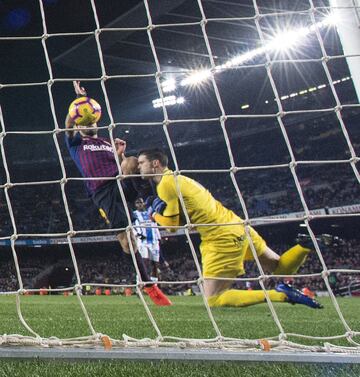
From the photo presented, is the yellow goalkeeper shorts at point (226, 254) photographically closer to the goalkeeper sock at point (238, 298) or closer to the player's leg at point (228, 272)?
the player's leg at point (228, 272)

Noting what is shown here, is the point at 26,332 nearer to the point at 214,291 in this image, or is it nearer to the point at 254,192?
the point at 214,291

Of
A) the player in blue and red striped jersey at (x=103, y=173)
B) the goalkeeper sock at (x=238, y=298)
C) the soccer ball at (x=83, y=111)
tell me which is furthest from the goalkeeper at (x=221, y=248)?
the soccer ball at (x=83, y=111)

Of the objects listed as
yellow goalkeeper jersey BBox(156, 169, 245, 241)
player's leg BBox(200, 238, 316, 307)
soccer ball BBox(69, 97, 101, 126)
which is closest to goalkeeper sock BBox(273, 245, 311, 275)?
player's leg BBox(200, 238, 316, 307)

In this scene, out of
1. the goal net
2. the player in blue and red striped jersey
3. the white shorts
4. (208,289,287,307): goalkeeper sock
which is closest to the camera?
(208,289,287,307): goalkeeper sock

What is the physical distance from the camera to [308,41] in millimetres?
18172

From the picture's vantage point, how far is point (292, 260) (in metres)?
4.28

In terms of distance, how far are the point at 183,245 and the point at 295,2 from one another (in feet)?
36.6

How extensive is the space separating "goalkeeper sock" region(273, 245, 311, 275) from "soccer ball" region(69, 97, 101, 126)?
2204 millimetres

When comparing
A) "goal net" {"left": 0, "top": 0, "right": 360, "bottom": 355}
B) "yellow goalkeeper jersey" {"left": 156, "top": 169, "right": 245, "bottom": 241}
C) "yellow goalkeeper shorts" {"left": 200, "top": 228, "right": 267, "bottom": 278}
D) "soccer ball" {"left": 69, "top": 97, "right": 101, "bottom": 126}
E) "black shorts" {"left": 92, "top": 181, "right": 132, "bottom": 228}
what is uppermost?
"goal net" {"left": 0, "top": 0, "right": 360, "bottom": 355}

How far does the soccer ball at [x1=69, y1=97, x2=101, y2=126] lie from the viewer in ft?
14.1

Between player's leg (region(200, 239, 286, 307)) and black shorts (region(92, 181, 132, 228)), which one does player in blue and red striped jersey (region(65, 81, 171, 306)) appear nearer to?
black shorts (region(92, 181, 132, 228))

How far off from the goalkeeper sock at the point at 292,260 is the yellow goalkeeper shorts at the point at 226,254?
0.22m

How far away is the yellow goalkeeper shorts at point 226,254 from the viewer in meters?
4.29

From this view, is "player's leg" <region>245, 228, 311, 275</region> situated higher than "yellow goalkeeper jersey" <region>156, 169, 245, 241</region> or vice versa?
"yellow goalkeeper jersey" <region>156, 169, 245, 241</region>
